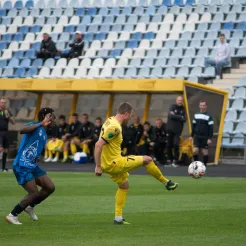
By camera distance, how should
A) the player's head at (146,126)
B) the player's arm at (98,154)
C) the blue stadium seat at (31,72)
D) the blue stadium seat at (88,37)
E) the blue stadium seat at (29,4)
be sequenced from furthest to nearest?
the blue stadium seat at (29,4) → the blue stadium seat at (88,37) → the blue stadium seat at (31,72) → the player's head at (146,126) → the player's arm at (98,154)

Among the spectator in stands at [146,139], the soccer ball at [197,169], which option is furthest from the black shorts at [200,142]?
the soccer ball at [197,169]

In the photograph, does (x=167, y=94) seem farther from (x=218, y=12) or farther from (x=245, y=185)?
(x=245, y=185)

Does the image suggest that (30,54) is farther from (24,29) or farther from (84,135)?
(84,135)

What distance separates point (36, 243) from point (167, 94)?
20.0 meters

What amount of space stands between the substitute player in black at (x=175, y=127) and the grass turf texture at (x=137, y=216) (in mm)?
6656

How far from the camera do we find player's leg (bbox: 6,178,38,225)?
36.1 ft

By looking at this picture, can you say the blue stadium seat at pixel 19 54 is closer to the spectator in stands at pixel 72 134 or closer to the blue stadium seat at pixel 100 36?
the blue stadium seat at pixel 100 36

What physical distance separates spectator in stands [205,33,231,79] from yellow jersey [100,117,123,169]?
58.9 feet

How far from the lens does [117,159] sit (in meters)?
11.1

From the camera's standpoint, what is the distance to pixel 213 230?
1020 cm

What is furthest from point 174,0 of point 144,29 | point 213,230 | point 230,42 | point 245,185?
point 213,230

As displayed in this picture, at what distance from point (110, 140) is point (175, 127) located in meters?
15.0

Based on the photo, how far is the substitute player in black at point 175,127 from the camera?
25.7 metres

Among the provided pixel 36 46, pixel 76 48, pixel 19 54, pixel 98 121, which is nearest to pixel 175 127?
pixel 98 121
